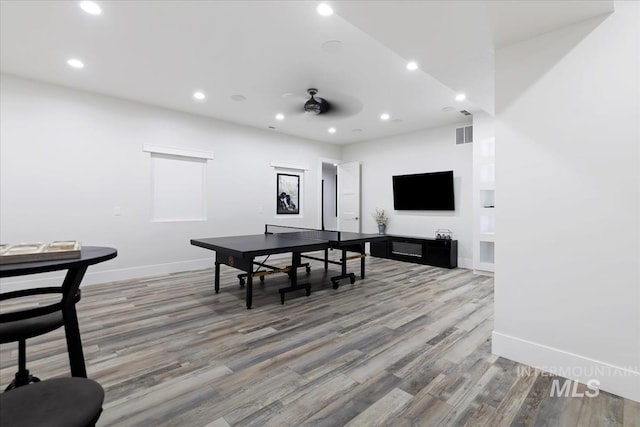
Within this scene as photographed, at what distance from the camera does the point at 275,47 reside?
3.24 metres

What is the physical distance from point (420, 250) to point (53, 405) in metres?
6.27

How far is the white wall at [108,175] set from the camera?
409 centimetres

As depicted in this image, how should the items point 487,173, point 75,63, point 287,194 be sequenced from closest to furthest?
point 75,63
point 487,173
point 287,194

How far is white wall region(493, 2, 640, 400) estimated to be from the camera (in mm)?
1906

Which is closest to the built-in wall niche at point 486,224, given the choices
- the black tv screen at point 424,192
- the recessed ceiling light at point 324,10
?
the black tv screen at point 424,192

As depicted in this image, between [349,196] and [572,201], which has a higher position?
[349,196]

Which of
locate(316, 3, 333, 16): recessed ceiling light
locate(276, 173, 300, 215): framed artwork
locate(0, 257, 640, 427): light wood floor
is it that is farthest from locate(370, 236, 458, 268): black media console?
locate(316, 3, 333, 16): recessed ceiling light

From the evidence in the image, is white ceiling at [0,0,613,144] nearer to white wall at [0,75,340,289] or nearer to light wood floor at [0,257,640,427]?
white wall at [0,75,340,289]

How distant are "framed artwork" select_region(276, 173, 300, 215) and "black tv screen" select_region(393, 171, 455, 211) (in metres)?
2.32

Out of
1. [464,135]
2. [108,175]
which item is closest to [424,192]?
[464,135]

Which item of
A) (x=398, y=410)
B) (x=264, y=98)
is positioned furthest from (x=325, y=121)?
(x=398, y=410)

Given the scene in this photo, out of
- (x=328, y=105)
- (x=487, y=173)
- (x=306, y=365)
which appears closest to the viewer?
(x=306, y=365)

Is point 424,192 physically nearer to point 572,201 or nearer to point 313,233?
point 313,233

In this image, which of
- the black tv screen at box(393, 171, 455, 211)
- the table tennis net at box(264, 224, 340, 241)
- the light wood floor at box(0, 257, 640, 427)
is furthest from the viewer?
the black tv screen at box(393, 171, 455, 211)
